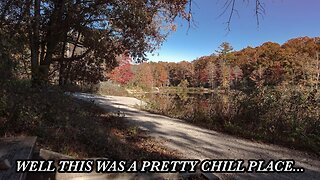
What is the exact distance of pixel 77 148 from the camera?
4.32m

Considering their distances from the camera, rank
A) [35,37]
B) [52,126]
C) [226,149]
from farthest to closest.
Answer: [35,37] → [226,149] → [52,126]

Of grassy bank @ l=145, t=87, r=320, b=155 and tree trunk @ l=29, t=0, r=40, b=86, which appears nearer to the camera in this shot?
grassy bank @ l=145, t=87, r=320, b=155

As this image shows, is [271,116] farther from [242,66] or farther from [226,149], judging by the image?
[242,66]

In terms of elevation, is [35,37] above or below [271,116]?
above

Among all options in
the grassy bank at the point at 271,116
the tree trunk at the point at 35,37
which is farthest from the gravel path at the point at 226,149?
the tree trunk at the point at 35,37

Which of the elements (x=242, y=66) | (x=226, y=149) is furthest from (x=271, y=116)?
(x=242, y=66)

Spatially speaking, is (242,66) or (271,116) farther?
(242,66)

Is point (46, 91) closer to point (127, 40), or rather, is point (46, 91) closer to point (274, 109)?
point (127, 40)

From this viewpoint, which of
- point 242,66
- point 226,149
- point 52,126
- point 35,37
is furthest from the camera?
point 242,66

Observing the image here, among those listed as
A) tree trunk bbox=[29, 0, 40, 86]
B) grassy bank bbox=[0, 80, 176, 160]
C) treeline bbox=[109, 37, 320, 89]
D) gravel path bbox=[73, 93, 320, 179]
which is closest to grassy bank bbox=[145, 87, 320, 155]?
gravel path bbox=[73, 93, 320, 179]

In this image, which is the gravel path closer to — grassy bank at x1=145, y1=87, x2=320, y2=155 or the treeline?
grassy bank at x1=145, y1=87, x2=320, y2=155

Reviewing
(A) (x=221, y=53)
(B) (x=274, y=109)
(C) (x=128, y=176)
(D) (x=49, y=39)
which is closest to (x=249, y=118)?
(B) (x=274, y=109)

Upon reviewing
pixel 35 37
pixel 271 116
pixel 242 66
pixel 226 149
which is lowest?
pixel 226 149

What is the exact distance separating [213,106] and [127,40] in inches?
141
